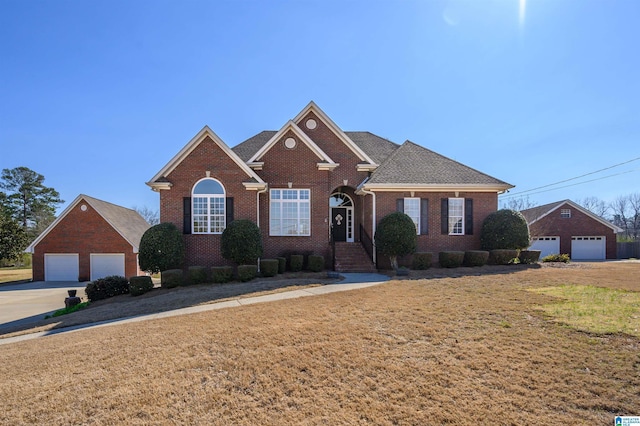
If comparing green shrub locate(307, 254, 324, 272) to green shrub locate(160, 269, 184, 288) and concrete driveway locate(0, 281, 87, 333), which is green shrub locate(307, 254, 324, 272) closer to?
green shrub locate(160, 269, 184, 288)

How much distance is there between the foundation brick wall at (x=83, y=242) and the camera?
2295 centimetres

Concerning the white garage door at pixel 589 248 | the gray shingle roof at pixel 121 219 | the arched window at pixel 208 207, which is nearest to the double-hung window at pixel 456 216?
the arched window at pixel 208 207

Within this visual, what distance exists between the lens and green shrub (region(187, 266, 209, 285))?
1347cm

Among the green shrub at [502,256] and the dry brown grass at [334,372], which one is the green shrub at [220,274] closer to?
the dry brown grass at [334,372]

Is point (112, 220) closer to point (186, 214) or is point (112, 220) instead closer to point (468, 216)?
point (186, 214)

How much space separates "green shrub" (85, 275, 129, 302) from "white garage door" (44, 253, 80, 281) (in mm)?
12743

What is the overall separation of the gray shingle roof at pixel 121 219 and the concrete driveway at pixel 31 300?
14.5ft

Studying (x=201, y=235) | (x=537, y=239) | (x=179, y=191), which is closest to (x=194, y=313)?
(x=201, y=235)

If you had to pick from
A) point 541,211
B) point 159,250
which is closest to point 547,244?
point 541,211

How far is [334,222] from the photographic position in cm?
1923

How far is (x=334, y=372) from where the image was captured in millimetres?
4391

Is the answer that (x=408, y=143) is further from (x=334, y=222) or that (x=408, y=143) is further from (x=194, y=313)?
(x=194, y=313)

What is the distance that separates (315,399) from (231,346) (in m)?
2.17

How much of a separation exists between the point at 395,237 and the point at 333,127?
7.61 metres
